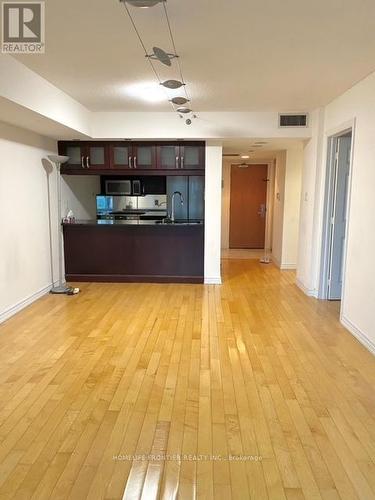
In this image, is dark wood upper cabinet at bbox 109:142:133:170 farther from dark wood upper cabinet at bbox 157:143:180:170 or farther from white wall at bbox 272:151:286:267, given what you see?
white wall at bbox 272:151:286:267

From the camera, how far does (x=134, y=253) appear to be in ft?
18.6

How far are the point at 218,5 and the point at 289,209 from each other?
4.81 metres

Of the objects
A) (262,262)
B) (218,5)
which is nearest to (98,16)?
(218,5)

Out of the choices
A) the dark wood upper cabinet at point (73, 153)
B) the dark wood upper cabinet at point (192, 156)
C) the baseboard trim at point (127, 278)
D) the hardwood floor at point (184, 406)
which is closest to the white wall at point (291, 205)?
the dark wood upper cabinet at point (192, 156)

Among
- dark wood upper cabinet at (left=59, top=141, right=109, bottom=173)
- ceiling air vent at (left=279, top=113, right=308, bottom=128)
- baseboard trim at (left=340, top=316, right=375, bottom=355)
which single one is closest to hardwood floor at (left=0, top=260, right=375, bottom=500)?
baseboard trim at (left=340, top=316, right=375, bottom=355)

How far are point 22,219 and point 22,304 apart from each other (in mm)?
1042

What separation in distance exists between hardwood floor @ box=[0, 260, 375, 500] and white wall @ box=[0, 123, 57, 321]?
0.39 metres

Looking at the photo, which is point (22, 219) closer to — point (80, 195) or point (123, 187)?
point (80, 195)

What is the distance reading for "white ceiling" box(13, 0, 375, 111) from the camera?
2.22 meters

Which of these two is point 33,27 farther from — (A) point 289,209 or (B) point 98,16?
(A) point 289,209

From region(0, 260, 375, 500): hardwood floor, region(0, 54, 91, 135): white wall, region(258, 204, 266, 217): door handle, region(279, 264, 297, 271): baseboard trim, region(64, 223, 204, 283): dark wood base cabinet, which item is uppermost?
region(0, 54, 91, 135): white wall

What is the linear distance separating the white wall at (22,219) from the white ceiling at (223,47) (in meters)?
0.95

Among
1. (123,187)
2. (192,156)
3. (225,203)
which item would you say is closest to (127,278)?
(123,187)

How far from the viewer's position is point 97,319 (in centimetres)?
409
